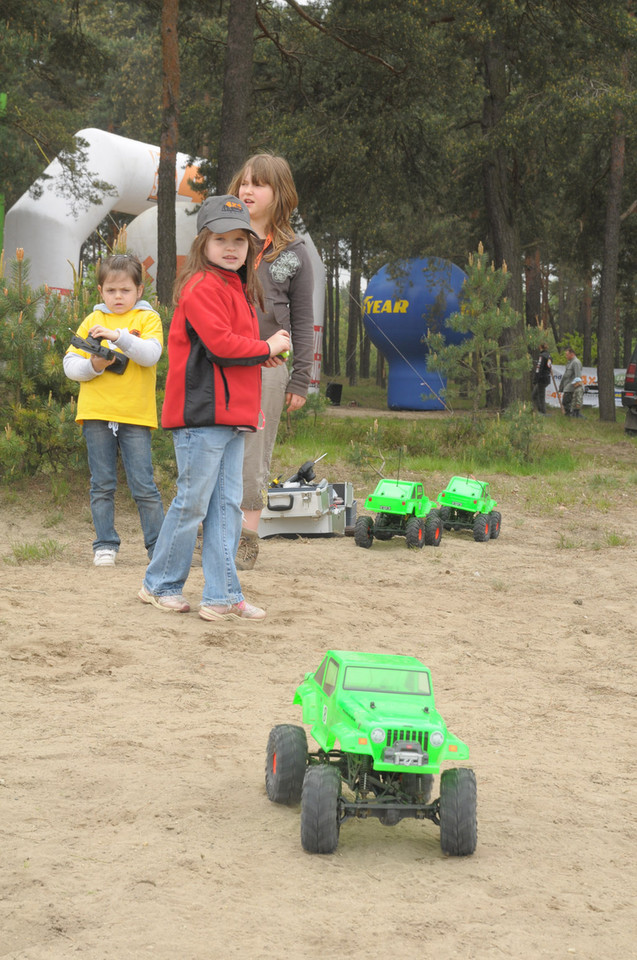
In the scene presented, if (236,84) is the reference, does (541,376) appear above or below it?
below

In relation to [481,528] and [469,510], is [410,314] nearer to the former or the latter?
[469,510]

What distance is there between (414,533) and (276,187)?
315cm

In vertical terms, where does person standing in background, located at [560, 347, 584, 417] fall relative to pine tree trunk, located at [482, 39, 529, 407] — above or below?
below

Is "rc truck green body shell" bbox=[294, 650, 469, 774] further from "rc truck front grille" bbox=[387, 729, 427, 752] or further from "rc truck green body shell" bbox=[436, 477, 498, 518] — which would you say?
"rc truck green body shell" bbox=[436, 477, 498, 518]

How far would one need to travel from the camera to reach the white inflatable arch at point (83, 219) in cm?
2042

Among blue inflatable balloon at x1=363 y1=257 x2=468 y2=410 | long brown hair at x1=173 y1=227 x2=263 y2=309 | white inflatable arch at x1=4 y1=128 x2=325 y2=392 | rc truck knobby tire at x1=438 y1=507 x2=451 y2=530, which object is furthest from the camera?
blue inflatable balloon at x1=363 y1=257 x2=468 y2=410

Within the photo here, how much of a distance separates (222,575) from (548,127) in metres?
14.4

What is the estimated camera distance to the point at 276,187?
5.16 metres

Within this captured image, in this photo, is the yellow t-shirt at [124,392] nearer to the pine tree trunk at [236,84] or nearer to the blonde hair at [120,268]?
the blonde hair at [120,268]

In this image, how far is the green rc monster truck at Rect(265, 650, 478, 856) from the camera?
2506 mm

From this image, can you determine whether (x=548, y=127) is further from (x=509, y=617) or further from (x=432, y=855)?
(x=432, y=855)

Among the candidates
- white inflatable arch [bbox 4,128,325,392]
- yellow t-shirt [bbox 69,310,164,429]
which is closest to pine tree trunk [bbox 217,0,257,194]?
white inflatable arch [bbox 4,128,325,392]

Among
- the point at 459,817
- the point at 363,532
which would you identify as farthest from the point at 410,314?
the point at 459,817

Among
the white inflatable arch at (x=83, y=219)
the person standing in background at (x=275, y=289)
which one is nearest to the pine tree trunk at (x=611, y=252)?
the white inflatable arch at (x=83, y=219)
